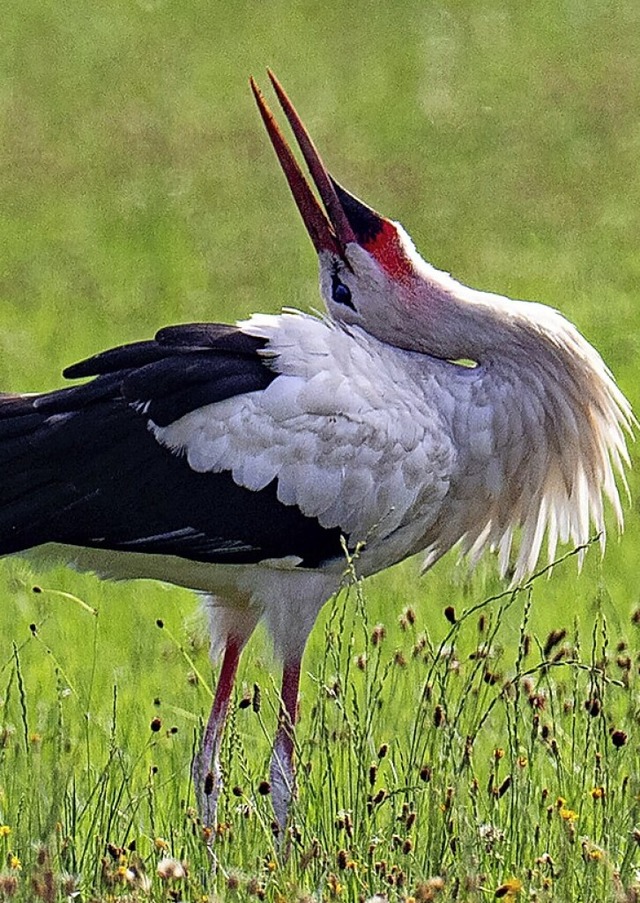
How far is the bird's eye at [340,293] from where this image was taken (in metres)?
5.96

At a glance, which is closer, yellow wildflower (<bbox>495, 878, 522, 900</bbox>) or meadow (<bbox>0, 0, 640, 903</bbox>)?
yellow wildflower (<bbox>495, 878, 522, 900</bbox>)

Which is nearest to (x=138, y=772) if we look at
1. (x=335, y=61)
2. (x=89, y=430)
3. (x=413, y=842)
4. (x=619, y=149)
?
(x=89, y=430)

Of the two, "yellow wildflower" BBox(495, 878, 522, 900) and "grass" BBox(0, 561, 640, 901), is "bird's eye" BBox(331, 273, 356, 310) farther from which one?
"yellow wildflower" BBox(495, 878, 522, 900)

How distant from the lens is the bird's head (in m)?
5.82

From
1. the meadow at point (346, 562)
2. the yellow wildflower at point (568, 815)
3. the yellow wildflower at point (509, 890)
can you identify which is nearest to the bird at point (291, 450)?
the meadow at point (346, 562)

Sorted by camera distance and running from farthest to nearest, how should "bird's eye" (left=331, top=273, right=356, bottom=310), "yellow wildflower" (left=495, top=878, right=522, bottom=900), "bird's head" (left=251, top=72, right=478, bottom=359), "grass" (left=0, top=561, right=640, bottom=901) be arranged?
"bird's eye" (left=331, top=273, right=356, bottom=310)
"bird's head" (left=251, top=72, right=478, bottom=359)
"grass" (left=0, top=561, right=640, bottom=901)
"yellow wildflower" (left=495, top=878, right=522, bottom=900)

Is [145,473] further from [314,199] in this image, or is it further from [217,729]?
[314,199]

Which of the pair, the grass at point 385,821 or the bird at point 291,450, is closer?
the grass at point 385,821

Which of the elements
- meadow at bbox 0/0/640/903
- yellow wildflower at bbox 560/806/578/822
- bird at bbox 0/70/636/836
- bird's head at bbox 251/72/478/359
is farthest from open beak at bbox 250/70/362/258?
yellow wildflower at bbox 560/806/578/822

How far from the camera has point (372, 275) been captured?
5871mm

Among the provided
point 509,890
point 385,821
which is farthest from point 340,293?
point 509,890

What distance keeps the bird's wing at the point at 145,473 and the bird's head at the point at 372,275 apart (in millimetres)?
501

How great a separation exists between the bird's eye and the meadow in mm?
885

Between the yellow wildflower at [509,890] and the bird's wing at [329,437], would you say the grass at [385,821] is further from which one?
the bird's wing at [329,437]
